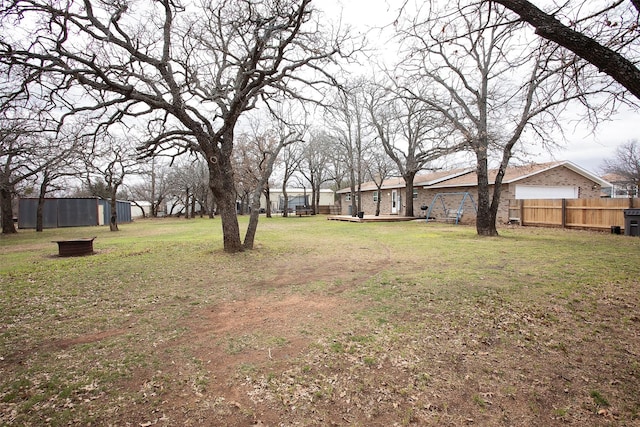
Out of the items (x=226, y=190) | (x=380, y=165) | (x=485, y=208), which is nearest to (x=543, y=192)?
(x=485, y=208)

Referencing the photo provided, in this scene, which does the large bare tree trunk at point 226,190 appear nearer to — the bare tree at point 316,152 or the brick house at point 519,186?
the brick house at point 519,186

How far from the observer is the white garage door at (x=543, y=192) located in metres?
20.0

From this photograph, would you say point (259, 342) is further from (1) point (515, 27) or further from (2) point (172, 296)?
(1) point (515, 27)

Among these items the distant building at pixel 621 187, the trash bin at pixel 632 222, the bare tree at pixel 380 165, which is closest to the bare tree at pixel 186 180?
the bare tree at pixel 380 165

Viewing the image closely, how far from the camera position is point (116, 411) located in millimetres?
2619

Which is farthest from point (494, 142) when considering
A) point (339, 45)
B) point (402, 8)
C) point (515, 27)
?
point (402, 8)

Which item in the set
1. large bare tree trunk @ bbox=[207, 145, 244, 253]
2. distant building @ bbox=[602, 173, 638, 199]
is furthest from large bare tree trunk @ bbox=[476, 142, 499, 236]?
distant building @ bbox=[602, 173, 638, 199]

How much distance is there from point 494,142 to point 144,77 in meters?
12.5

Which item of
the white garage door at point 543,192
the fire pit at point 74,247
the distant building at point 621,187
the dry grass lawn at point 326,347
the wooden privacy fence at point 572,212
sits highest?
the distant building at point 621,187

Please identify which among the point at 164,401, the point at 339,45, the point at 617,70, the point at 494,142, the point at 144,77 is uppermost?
the point at 339,45

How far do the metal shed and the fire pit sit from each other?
1812 centimetres

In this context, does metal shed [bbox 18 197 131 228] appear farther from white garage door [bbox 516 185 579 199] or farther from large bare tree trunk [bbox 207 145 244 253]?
white garage door [bbox 516 185 579 199]

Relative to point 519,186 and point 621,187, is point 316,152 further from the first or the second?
point 621,187

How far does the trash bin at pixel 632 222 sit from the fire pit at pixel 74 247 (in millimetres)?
20357
